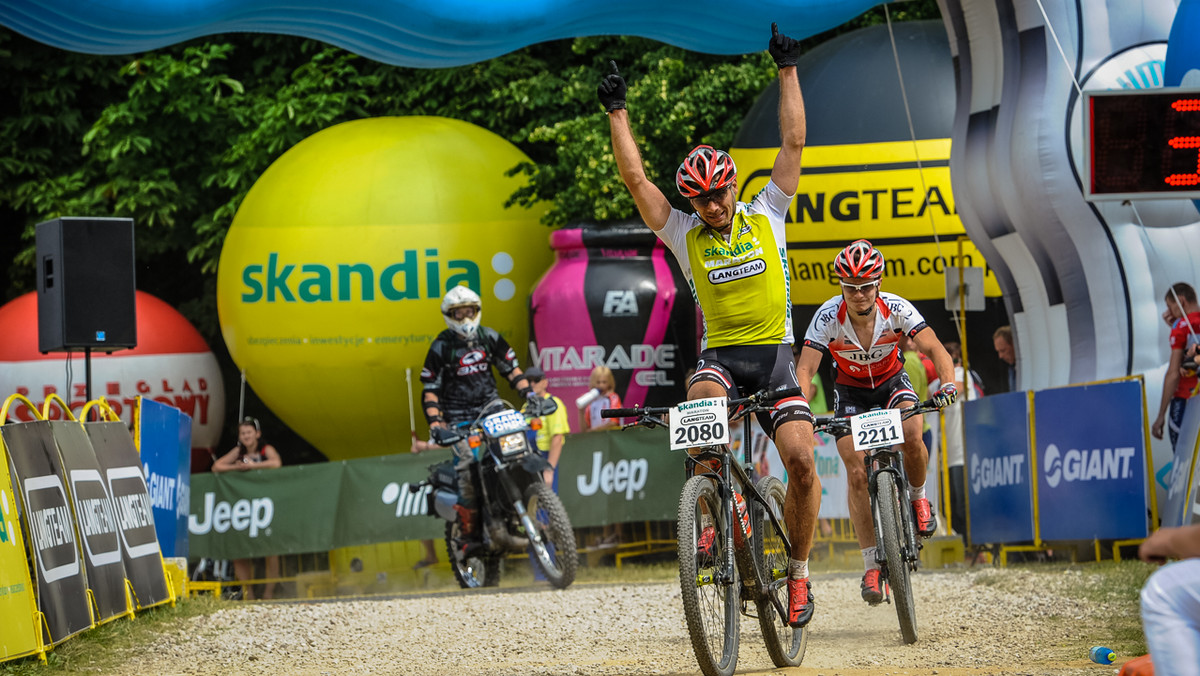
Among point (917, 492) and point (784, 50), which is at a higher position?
point (784, 50)

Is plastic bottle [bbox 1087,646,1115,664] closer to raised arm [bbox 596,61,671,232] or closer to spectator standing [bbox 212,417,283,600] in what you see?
raised arm [bbox 596,61,671,232]

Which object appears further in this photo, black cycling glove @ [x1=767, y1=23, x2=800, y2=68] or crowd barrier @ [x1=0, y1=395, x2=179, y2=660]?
crowd barrier @ [x1=0, y1=395, x2=179, y2=660]

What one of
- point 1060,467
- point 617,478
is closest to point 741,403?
point 1060,467

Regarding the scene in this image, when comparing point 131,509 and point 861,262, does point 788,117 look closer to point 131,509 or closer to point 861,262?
point 861,262

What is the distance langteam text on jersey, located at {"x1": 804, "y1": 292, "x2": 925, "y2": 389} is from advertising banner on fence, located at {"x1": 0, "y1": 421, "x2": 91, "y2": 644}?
4.10 metres

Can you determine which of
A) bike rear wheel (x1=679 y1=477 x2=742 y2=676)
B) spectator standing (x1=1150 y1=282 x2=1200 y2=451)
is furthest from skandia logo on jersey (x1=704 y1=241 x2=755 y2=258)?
spectator standing (x1=1150 y1=282 x2=1200 y2=451)

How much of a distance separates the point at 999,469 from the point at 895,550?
566 cm

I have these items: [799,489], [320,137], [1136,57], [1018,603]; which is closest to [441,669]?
[799,489]

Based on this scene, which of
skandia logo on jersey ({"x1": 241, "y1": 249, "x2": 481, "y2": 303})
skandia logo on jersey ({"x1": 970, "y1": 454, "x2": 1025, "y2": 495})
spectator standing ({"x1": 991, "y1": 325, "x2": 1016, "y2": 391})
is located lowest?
skandia logo on jersey ({"x1": 970, "y1": 454, "x2": 1025, "y2": 495})

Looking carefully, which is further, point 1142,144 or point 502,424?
point 502,424

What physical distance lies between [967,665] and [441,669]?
2.42 meters

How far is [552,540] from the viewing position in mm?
11578

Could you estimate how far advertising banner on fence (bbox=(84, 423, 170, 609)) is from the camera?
9.39 meters

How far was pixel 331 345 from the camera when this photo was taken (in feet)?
62.8
